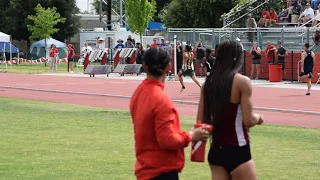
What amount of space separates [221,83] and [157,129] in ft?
3.01

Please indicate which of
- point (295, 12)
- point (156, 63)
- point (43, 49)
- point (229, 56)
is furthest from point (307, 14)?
point (43, 49)

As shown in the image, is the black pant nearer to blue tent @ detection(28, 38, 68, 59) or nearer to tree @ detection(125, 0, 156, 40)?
tree @ detection(125, 0, 156, 40)

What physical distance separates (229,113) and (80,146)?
24.4ft

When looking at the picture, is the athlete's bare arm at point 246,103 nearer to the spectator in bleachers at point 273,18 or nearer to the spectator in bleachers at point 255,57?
the spectator in bleachers at point 255,57

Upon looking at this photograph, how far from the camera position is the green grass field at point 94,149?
1077 cm

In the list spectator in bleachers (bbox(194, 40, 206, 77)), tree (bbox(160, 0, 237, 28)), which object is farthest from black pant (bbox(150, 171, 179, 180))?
tree (bbox(160, 0, 237, 28))

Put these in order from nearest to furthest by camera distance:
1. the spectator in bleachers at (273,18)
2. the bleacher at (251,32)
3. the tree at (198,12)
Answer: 1. the bleacher at (251,32)
2. the spectator in bleachers at (273,18)
3. the tree at (198,12)

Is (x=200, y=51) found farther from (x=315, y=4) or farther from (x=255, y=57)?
(x=315, y=4)

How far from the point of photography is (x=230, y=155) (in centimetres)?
632

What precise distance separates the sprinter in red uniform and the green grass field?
473 cm

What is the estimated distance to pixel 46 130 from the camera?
15766 mm

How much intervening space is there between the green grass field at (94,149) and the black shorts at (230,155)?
4.14m

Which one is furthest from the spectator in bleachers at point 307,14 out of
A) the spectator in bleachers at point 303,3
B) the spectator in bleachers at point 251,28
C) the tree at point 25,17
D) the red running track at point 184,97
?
the tree at point 25,17

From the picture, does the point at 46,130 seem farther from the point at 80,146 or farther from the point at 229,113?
the point at 229,113
